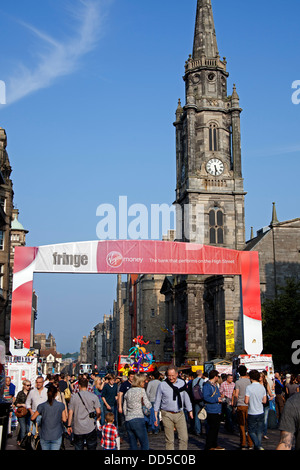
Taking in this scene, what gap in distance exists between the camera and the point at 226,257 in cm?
3262

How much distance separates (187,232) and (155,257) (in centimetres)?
2295

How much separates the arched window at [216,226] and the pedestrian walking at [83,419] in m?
44.3

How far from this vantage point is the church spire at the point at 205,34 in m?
61.0

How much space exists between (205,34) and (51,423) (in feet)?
188

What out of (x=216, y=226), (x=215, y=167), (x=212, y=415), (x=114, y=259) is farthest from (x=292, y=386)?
(x=215, y=167)

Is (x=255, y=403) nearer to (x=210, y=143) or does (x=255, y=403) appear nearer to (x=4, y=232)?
(x=4, y=232)

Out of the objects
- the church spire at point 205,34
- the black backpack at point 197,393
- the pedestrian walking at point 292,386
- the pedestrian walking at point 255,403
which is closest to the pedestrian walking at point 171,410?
the pedestrian walking at point 255,403

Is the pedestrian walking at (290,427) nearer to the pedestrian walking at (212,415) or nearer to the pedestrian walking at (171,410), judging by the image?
the pedestrian walking at (171,410)

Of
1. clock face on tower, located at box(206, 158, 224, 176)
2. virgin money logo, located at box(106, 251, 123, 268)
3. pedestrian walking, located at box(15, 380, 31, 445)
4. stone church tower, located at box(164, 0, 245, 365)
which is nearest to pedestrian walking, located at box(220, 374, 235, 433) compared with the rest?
pedestrian walking, located at box(15, 380, 31, 445)

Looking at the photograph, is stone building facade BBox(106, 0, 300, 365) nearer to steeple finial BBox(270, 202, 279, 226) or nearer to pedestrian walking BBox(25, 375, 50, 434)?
steeple finial BBox(270, 202, 279, 226)

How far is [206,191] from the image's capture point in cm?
5522

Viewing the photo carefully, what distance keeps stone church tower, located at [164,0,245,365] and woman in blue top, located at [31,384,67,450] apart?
40059mm
